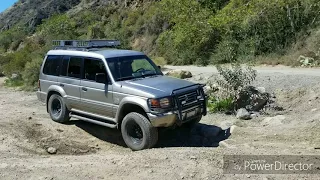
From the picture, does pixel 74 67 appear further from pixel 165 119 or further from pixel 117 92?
pixel 165 119

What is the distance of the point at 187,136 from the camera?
8.81 metres

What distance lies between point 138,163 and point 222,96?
527 centimetres

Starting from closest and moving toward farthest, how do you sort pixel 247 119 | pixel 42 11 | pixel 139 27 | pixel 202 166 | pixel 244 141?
pixel 202 166
pixel 244 141
pixel 247 119
pixel 139 27
pixel 42 11

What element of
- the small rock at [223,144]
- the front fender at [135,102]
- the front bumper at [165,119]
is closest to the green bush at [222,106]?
the small rock at [223,144]

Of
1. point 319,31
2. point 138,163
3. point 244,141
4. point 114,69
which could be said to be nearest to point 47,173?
point 138,163

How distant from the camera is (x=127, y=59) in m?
8.61

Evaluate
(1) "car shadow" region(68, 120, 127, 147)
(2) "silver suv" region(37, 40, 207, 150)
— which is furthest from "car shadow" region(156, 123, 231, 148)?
(1) "car shadow" region(68, 120, 127, 147)

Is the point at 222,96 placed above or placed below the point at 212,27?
below

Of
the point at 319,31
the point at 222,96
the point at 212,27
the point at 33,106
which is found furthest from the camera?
the point at 212,27

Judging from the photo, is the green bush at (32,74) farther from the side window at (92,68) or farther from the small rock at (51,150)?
the small rock at (51,150)

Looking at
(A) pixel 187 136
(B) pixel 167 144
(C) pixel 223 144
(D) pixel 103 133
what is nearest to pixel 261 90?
(A) pixel 187 136

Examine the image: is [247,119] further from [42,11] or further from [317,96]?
[42,11]

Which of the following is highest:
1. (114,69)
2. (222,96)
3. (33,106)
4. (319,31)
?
(319,31)

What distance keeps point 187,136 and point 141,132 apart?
153 centimetres
